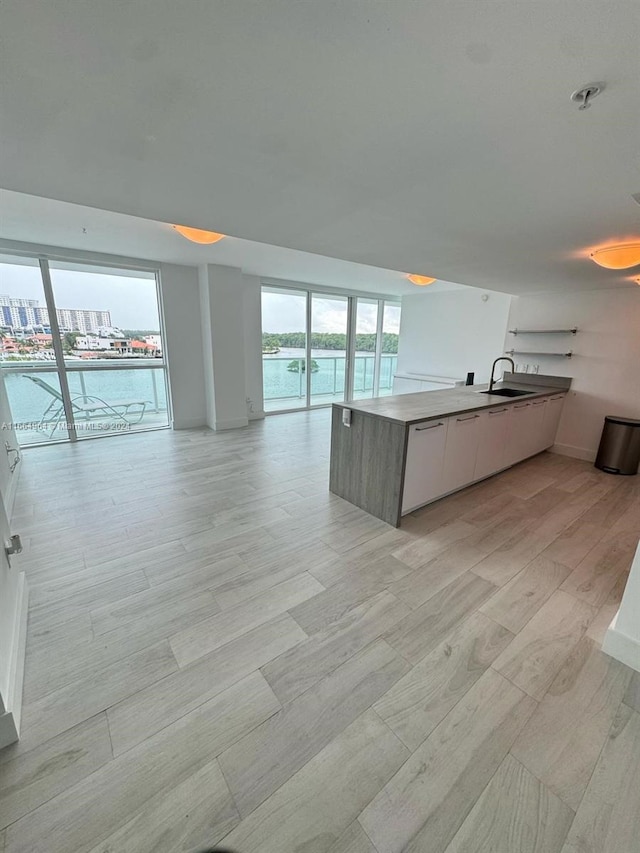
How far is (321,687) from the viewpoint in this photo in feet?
4.50

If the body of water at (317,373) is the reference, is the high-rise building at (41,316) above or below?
above

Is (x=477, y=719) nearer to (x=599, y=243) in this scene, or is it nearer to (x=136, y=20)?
(x=136, y=20)

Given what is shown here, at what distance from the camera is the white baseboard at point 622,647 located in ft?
4.83

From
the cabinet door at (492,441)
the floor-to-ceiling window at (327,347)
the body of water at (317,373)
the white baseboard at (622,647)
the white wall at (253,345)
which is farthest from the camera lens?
the floor-to-ceiling window at (327,347)

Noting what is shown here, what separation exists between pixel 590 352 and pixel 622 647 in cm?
379

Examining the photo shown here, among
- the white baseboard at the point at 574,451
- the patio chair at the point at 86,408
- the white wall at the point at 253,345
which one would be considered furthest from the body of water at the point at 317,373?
the white baseboard at the point at 574,451

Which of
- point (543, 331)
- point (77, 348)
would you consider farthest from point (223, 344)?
point (543, 331)

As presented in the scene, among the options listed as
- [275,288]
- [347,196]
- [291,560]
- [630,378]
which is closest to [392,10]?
[347,196]

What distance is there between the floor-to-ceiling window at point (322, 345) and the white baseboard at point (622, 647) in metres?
5.41

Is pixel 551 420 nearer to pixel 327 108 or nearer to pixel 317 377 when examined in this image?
pixel 317 377

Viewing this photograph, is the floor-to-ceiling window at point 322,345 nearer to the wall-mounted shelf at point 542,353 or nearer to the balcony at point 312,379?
the balcony at point 312,379

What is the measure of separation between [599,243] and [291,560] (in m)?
3.11

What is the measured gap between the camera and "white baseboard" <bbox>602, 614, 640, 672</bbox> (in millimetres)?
1474

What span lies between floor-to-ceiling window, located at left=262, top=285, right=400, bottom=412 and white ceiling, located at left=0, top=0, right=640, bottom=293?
4.13 m
